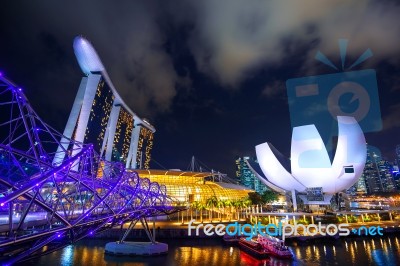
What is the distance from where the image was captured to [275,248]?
27.8 metres

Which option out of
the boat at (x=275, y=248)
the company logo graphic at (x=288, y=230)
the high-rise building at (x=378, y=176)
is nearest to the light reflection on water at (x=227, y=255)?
the boat at (x=275, y=248)

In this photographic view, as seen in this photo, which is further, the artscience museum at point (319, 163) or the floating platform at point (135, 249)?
the artscience museum at point (319, 163)

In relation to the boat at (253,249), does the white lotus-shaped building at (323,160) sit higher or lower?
higher

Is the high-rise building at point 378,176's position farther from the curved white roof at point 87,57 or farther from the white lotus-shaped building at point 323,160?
the curved white roof at point 87,57

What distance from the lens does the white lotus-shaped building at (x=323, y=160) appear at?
49.8 m

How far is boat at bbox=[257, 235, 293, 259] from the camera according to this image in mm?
26984

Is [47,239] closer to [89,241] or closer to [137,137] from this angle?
[89,241]

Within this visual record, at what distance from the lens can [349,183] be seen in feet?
175

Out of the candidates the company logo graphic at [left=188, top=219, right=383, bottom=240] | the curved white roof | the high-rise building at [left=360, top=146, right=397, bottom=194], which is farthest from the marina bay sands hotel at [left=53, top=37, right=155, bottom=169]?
the high-rise building at [left=360, top=146, right=397, bottom=194]

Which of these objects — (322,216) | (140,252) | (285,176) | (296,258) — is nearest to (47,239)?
(140,252)

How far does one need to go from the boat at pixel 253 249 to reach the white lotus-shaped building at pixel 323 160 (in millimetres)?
26863

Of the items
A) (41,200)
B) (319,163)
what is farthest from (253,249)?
(319,163)

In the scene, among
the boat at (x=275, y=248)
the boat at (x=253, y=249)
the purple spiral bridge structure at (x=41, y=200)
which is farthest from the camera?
the boat at (x=253, y=249)

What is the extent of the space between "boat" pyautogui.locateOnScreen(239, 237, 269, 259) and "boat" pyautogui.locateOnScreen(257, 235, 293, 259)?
0.47 m
